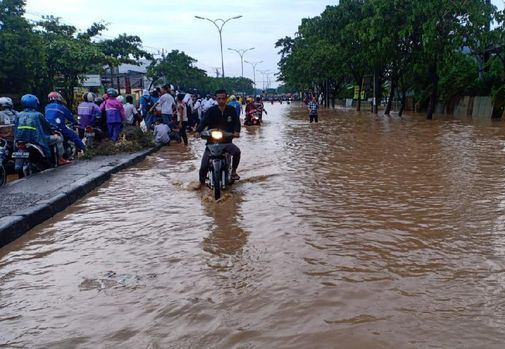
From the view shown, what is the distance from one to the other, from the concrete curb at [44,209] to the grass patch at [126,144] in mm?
2572

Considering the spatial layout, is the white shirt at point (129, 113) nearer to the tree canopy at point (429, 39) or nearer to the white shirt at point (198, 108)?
the white shirt at point (198, 108)

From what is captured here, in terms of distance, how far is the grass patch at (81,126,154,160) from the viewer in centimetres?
1191

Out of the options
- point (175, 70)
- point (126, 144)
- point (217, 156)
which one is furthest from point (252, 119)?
point (175, 70)

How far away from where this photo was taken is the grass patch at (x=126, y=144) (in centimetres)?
1191

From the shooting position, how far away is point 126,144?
12.6 m

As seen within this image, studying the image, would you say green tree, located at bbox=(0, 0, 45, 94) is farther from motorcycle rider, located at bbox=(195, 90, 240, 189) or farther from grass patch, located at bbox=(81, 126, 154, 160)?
motorcycle rider, located at bbox=(195, 90, 240, 189)

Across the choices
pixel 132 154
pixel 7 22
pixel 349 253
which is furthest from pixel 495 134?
pixel 7 22

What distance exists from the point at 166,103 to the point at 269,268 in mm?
11163

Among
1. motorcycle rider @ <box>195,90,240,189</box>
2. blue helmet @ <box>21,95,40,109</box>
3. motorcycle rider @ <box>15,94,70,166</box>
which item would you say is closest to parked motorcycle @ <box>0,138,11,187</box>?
motorcycle rider @ <box>15,94,70,166</box>

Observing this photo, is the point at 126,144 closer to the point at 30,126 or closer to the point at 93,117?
the point at 93,117

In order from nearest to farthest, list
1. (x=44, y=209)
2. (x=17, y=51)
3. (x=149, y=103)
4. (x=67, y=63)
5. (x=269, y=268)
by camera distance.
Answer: (x=269, y=268) < (x=44, y=209) < (x=149, y=103) < (x=17, y=51) < (x=67, y=63)

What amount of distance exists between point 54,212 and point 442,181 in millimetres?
5851

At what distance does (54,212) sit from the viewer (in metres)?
6.62

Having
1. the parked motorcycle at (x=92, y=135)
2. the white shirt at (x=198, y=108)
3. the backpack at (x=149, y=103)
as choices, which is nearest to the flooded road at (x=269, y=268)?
the parked motorcycle at (x=92, y=135)
